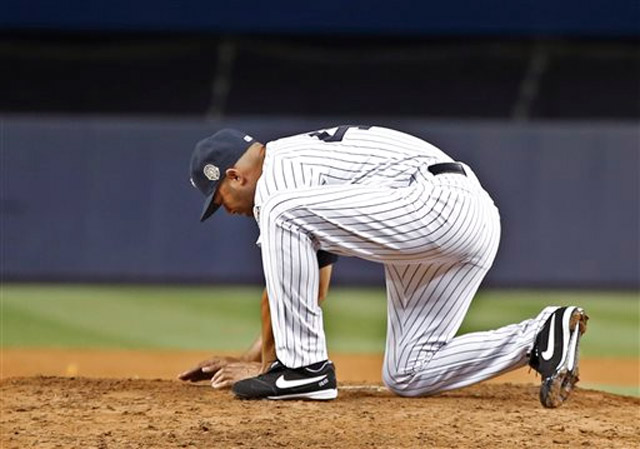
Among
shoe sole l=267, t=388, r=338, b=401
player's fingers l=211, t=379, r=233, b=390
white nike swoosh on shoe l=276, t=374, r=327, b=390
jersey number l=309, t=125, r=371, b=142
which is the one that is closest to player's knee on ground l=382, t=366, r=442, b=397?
shoe sole l=267, t=388, r=338, b=401

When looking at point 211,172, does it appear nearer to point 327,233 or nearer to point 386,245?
point 327,233

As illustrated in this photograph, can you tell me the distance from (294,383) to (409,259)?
0.62 m

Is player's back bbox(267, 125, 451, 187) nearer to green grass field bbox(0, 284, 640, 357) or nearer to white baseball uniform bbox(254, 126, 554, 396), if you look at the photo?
white baseball uniform bbox(254, 126, 554, 396)

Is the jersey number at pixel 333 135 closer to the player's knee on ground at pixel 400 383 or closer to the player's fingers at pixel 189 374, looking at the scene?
the player's knee on ground at pixel 400 383

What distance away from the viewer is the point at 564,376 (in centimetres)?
447

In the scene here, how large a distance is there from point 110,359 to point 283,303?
3211 mm

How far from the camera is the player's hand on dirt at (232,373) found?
4.91 meters

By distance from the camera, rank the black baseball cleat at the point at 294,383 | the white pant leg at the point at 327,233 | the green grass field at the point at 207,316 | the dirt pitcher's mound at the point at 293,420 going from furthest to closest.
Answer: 1. the green grass field at the point at 207,316
2. the black baseball cleat at the point at 294,383
3. the white pant leg at the point at 327,233
4. the dirt pitcher's mound at the point at 293,420

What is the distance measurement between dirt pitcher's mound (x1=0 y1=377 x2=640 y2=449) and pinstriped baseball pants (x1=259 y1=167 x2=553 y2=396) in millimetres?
186

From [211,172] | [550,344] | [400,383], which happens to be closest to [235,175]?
[211,172]

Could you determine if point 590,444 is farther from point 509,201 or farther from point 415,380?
point 509,201

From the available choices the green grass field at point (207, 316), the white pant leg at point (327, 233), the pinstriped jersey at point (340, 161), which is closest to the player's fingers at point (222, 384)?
the white pant leg at point (327, 233)

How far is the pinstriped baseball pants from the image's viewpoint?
4.45 m

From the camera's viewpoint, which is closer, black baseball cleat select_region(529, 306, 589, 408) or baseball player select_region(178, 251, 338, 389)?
black baseball cleat select_region(529, 306, 589, 408)
